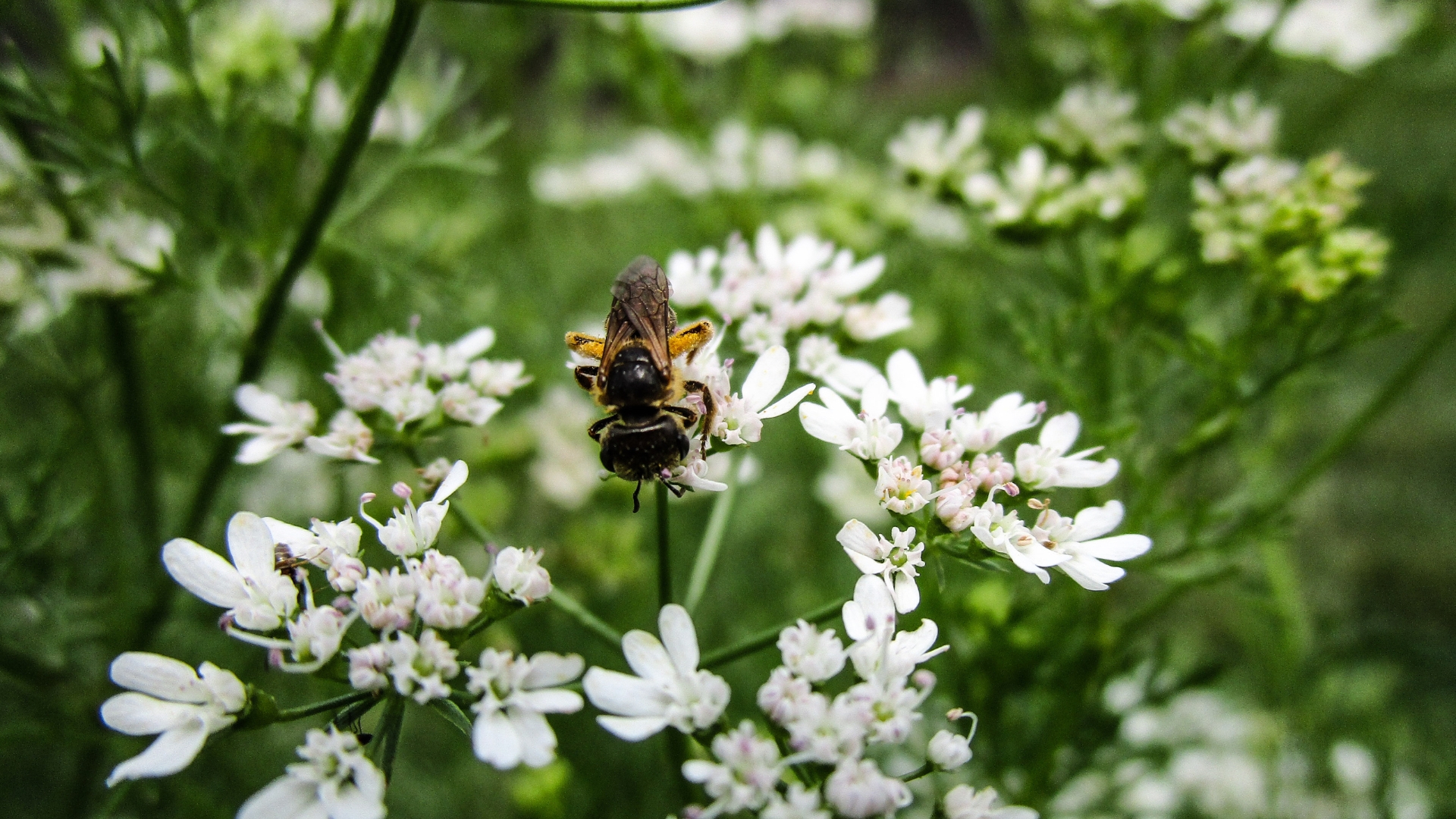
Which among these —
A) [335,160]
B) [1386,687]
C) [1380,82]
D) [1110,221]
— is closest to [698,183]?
[1110,221]

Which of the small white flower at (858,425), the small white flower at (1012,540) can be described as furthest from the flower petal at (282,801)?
the small white flower at (1012,540)

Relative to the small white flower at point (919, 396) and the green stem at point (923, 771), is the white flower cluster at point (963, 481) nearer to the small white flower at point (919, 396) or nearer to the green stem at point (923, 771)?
the small white flower at point (919, 396)

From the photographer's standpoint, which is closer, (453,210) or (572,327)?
(453,210)

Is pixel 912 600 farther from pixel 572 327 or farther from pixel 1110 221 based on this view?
pixel 572 327

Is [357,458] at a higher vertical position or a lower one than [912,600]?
higher

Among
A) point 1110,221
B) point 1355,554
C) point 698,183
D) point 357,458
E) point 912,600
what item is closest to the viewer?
point 912,600

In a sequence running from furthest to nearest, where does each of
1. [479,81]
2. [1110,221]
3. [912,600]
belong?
[479,81]
[1110,221]
[912,600]

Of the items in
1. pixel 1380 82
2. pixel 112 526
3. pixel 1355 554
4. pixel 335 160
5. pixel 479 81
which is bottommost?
pixel 112 526

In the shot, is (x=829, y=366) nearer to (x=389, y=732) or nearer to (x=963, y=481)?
(x=963, y=481)
